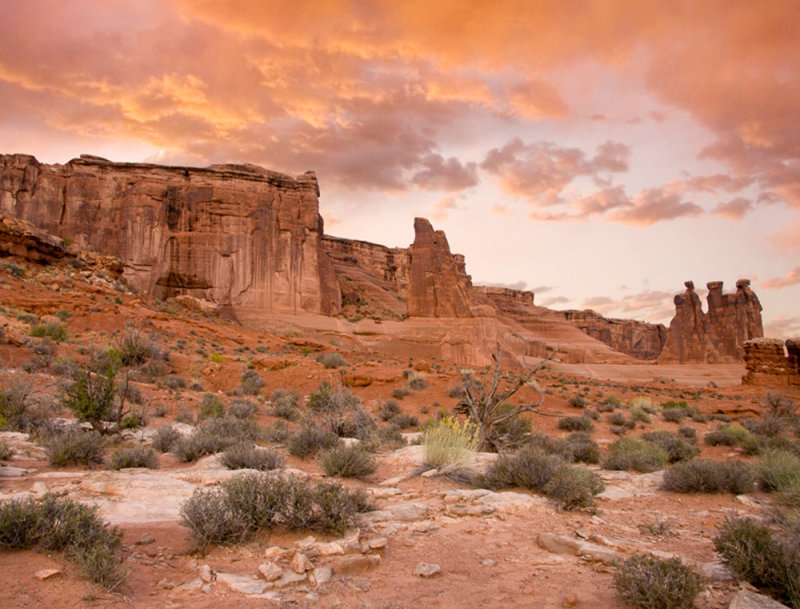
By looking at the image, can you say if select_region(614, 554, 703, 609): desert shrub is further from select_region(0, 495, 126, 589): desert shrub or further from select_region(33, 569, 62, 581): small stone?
select_region(33, 569, 62, 581): small stone

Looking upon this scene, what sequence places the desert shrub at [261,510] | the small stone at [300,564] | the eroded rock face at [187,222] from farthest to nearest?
1. the eroded rock face at [187,222]
2. the desert shrub at [261,510]
3. the small stone at [300,564]

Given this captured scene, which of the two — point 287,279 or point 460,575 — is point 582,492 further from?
point 287,279

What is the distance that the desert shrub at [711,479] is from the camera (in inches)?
259

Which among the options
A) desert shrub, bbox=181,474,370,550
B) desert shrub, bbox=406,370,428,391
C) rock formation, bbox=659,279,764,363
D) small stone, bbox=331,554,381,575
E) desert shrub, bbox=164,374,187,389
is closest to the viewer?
small stone, bbox=331,554,381,575

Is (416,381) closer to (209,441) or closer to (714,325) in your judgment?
(209,441)

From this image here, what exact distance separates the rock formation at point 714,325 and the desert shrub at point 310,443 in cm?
7954

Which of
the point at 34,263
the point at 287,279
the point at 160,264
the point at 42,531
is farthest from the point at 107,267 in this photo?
the point at 42,531

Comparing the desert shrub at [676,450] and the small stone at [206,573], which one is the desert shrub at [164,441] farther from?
the desert shrub at [676,450]

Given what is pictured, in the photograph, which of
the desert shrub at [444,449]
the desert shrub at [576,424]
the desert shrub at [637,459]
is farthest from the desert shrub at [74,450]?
the desert shrub at [576,424]

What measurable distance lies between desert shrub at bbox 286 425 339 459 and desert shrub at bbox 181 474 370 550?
3055mm

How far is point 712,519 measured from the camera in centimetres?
548

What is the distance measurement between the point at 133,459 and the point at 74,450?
653 mm

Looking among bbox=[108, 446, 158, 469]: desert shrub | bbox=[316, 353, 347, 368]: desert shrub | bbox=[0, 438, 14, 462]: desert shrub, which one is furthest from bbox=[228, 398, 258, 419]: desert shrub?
bbox=[316, 353, 347, 368]: desert shrub

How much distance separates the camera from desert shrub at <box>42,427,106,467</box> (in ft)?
19.1
